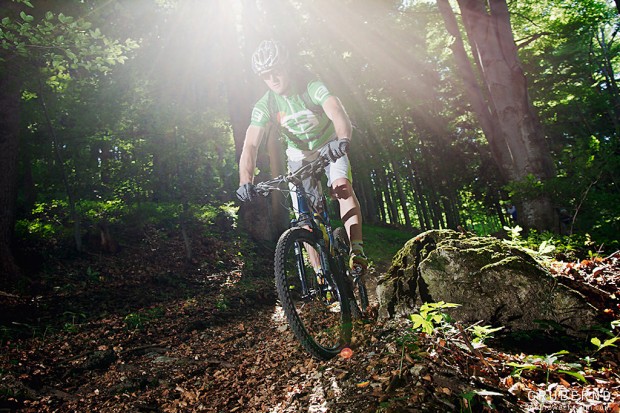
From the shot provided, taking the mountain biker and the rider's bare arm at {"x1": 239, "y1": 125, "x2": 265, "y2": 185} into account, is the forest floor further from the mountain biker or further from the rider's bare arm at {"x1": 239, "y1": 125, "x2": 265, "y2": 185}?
the rider's bare arm at {"x1": 239, "y1": 125, "x2": 265, "y2": 185}

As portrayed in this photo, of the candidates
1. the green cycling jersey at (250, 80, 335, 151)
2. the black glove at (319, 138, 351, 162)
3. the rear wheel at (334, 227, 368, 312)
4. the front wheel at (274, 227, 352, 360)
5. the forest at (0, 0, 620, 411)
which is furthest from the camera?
the forest at (0, 0, 620, 411)

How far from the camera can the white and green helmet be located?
3746 mm

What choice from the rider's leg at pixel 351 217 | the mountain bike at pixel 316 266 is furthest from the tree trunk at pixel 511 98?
the mountain bike at pixel 316 266

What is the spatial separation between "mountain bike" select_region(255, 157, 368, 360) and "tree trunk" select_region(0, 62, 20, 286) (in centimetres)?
678

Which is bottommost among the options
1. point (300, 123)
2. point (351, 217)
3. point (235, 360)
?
point (235, 360)

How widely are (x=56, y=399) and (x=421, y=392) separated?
3.58 metres

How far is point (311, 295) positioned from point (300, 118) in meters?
1.92

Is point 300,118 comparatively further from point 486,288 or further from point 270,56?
point 486,288

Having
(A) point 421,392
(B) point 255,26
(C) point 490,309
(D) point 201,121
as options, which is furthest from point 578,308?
(B) point 255,26

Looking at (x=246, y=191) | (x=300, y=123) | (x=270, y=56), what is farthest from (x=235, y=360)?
(x=270, y=56)

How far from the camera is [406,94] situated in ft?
72.9

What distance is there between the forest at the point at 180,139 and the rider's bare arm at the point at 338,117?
197 cm

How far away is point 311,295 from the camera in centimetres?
366

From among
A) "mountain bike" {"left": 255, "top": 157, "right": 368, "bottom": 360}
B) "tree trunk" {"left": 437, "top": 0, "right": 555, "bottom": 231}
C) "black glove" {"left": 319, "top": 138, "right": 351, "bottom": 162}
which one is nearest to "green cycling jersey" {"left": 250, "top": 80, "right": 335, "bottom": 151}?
"mountain bike" {"left": 255, "top": 157, "right": 368, "bottom": 360}
